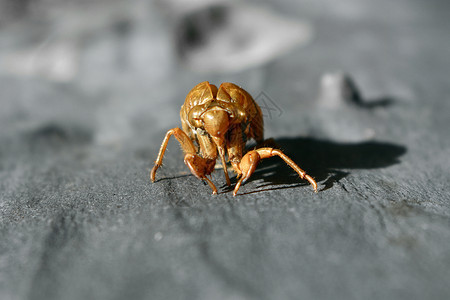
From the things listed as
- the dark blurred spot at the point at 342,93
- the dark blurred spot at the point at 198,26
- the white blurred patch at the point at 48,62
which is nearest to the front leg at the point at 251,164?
the dark blurred spot at the point at 342,93

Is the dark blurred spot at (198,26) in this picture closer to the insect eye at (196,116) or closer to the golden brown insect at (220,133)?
the golden brown insect at (220,133)

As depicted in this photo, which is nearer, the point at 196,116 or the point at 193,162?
the point at 193,162

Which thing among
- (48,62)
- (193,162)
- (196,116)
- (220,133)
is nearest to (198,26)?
(48,62)

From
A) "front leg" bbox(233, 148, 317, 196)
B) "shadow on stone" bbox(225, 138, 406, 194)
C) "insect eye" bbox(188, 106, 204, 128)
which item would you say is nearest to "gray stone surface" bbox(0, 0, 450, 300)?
"shadow on stone" bbox(225, 138, 406, 194)

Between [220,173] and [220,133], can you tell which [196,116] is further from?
[220,173]

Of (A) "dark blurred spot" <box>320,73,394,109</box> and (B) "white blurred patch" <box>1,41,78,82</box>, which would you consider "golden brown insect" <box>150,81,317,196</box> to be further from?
(B) "white blurred patch" <box>1,41,78,82</box>
